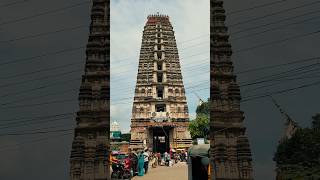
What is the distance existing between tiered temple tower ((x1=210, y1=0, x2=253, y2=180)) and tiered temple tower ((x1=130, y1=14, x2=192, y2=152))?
92.9ft

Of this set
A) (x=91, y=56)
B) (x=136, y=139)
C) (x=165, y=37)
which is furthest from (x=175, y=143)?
(x=91, y=56)

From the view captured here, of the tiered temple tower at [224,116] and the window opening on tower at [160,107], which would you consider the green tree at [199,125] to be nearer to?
the window opening on tower at [160,107]

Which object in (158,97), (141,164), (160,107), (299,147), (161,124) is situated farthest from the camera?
(160,107)

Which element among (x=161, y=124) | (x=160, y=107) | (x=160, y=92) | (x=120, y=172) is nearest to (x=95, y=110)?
(x=120, y=172)

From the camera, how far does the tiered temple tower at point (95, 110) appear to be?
16.9 m

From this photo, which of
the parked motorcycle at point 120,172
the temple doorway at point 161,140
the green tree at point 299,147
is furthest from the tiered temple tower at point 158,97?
the parked motorcycle at point 120,172

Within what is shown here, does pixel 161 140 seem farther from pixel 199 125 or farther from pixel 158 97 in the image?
pixel 199 125

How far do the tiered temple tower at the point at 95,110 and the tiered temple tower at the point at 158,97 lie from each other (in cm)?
2835

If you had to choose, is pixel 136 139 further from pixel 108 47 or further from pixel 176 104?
pixel 108 47

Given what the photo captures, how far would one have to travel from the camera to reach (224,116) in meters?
17.2

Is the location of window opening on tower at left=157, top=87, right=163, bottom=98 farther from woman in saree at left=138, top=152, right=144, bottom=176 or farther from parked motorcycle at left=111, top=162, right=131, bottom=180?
parked motorcycle at left=111, top=162, right=131, bottom=180

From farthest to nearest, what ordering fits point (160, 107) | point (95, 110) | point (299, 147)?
1. point (160, 107)
2. point (299, 147)
3. point (95, 110)

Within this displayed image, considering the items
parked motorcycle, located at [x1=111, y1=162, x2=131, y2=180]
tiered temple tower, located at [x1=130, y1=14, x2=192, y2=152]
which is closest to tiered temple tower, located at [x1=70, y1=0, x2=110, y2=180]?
parked motorcycle, located at [x1=111, y1=162, x2=131, y2=180]

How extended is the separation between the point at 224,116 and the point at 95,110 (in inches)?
201
